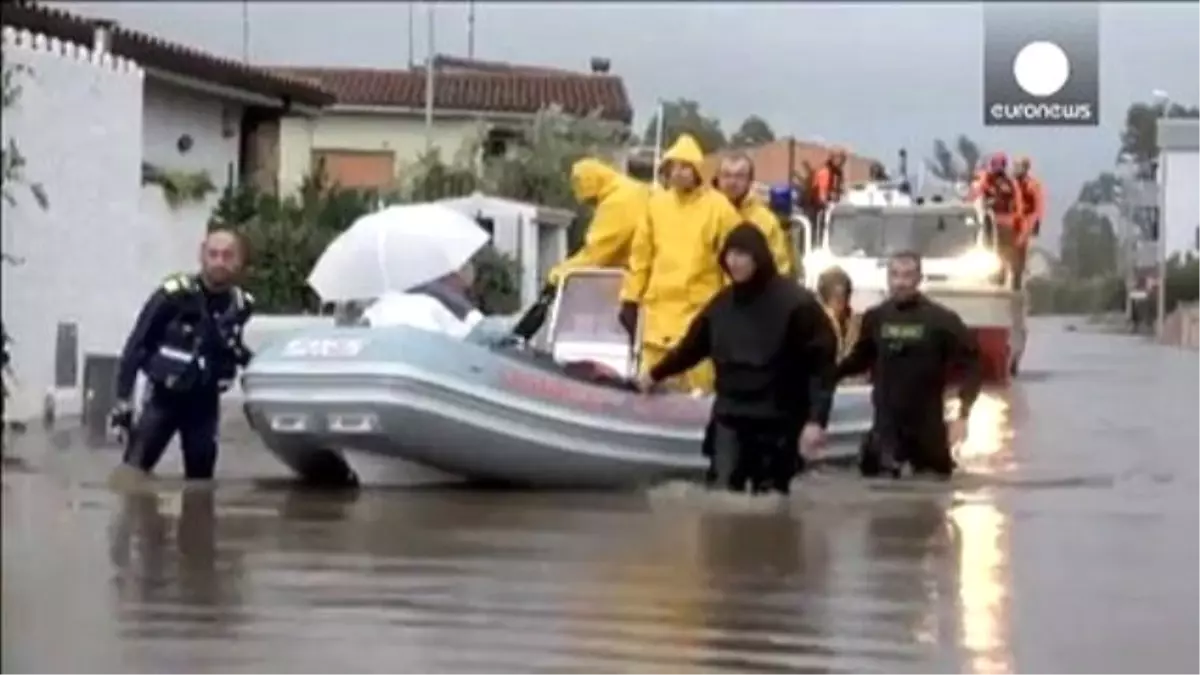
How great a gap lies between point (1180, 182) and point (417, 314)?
15.4 feet

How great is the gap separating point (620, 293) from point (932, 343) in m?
2.10

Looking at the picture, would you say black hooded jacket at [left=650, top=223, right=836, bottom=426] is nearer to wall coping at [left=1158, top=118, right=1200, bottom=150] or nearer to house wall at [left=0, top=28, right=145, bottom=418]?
wall coping at [left=1158, top=118, right=1200, bottom=150]

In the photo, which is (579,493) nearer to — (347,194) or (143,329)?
(143,329)

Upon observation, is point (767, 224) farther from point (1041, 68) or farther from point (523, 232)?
point (523, 232)

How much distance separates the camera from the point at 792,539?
1235cm

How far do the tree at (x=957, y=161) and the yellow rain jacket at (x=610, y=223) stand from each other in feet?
6.36

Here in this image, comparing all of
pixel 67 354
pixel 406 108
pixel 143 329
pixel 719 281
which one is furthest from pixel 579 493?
pixel 406 108

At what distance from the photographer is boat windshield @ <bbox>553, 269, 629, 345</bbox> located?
16.7 meters

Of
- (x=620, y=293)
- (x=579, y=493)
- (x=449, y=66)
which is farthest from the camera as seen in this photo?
(x=449, y=66)

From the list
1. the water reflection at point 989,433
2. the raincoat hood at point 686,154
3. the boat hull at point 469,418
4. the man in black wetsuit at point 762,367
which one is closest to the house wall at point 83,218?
the boat hull at point 469,418

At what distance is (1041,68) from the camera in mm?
11273

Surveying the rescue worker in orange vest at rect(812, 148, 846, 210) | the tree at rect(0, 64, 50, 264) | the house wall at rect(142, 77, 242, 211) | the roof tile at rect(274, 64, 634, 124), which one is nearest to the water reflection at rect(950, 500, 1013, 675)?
the tree at rect(0, 64, 50, 264)

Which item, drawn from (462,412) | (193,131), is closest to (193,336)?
(462,412)

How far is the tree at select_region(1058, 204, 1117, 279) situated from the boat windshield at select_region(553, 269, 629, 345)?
2.76 metres
